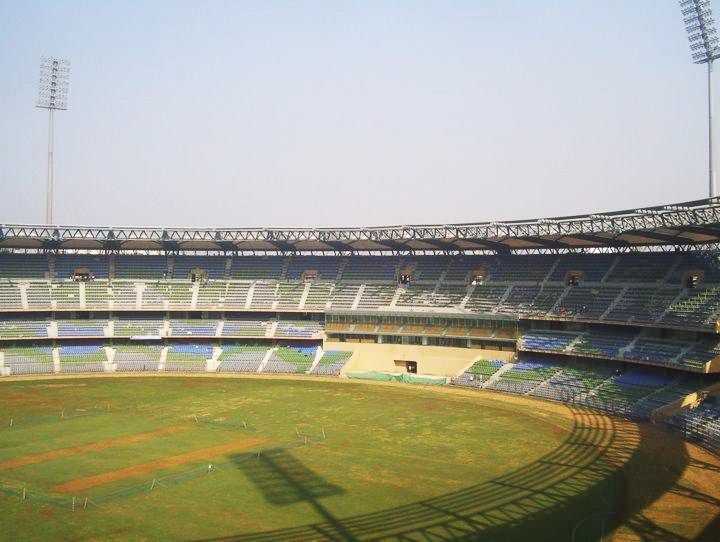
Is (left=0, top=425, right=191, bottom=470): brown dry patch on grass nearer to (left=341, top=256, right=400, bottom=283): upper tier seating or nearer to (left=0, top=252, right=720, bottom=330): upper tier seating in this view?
(left=0, top=252, right=720, bottom=330): upper tier seating

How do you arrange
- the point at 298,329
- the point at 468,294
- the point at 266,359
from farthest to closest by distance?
the point at 298,329, the point at 266,359, the point at 468,294


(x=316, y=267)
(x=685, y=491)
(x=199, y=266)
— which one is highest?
(x=316, y=267)

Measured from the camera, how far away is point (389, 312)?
7125 cm

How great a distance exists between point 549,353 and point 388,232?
21160mm

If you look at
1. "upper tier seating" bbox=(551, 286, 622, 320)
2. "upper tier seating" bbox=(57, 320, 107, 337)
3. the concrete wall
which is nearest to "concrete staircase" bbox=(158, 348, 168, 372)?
"upper tier seating" bbox=(57, 320, 107, 337)

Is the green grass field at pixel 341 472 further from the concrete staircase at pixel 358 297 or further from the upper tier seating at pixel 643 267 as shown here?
the concrete staircase at pixel 358 297

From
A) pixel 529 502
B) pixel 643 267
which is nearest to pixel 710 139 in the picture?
pixel 643 267

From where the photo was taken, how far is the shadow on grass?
25750 millimetres

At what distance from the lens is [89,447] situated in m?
38.7

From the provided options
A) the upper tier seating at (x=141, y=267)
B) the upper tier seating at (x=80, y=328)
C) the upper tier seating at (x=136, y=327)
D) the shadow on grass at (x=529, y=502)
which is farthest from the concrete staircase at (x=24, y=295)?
the shadow on grass at (x=529, y=502)

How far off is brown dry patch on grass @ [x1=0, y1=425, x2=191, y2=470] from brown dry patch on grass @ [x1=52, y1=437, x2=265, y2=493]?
15.6 ft

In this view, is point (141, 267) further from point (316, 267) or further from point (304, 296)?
point (316, 267)

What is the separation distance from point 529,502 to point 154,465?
1984 centimetres

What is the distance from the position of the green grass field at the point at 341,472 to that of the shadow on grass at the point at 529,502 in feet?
0.36
